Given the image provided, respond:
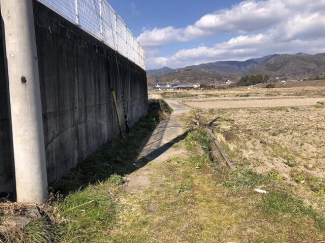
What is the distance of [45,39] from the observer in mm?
4797

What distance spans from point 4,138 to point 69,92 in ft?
7.12

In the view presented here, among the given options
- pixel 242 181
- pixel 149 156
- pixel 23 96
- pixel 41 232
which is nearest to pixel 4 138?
pixel 23 96

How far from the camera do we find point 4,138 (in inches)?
153

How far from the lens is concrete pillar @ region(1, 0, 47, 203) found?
3625 millimetres

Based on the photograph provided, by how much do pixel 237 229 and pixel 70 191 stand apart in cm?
267

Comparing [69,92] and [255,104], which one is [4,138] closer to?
[69,92]

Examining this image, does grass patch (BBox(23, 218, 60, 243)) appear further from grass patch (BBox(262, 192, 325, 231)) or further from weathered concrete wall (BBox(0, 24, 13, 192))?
grass patch (BBox(262, 192, 325, 231))

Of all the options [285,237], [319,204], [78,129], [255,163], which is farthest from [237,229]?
[255,163]

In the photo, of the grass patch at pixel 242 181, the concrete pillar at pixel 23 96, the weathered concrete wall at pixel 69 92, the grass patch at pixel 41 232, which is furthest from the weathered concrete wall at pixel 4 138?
the grass patch at pixel 242 181

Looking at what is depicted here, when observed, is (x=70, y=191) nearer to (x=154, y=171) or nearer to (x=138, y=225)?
(x=138, y=225)

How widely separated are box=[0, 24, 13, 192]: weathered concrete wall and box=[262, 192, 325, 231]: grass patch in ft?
12.4

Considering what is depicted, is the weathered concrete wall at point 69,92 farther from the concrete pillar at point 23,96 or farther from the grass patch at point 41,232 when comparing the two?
the grass patch at point 41,232

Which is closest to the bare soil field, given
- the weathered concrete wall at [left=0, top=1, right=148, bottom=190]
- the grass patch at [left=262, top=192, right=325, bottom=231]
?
the weathered concrete wall at [left=0, top=1, right=148, bottom=190]

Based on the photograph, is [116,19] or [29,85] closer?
[29,85]
